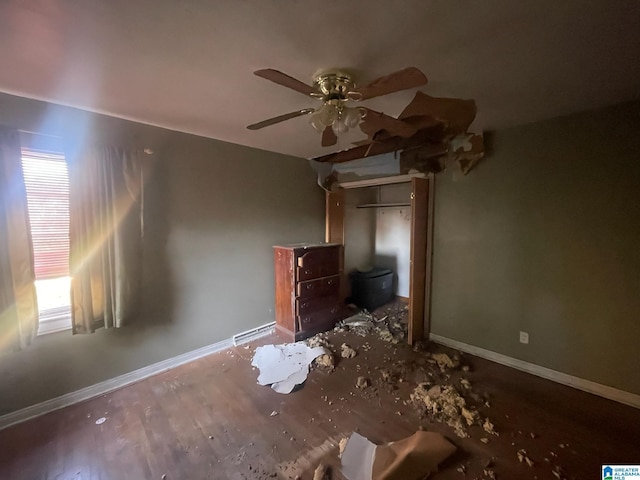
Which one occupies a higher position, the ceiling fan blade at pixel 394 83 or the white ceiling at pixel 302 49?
the white ceiling at pixel 302 49

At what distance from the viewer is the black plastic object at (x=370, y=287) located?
4.25 meters

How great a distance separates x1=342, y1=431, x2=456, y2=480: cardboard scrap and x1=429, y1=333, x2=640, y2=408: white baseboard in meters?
1.42

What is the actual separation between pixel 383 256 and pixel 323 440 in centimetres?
352

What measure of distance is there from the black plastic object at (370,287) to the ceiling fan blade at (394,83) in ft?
10.1

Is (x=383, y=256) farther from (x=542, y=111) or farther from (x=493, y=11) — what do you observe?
(x=493, y=11)

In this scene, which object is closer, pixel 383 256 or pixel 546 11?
pixel 546 11

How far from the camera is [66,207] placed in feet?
7.06

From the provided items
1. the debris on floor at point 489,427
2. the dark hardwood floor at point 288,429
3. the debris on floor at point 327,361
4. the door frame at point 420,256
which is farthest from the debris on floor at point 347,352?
the debris on floor at point 489,427

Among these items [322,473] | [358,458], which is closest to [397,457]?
[358,458]

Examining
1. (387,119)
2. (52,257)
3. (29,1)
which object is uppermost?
(29,1)

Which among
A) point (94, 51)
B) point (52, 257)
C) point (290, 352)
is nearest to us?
point (94, 51)

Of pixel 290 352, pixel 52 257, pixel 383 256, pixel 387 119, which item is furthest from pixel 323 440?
pixel 383 256

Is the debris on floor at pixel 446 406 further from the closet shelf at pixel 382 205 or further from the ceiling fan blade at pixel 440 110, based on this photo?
the closet shelf at pixel 382 205

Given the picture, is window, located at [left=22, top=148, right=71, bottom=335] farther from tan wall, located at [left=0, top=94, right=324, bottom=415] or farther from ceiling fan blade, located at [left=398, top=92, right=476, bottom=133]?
ceiling fan blade, located at [left=398, top=92, right=476, bottom=133]
